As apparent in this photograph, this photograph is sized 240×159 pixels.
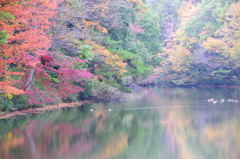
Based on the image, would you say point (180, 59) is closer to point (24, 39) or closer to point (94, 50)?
point (94, 50)

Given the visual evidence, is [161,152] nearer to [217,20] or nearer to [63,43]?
[63,43]

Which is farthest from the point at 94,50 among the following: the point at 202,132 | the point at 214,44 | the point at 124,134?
the point at 214,44

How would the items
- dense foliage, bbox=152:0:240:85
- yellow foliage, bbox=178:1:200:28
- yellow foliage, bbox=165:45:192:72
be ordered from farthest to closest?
yellow foliage, bbox=178:1:200:28
yellow foliage, bbox=165:45:192:72
dense foliage, bbox=152:0:240:85

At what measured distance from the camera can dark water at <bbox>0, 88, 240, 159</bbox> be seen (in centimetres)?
1346

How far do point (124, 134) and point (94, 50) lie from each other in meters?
11.3

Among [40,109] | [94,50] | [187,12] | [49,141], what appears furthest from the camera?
[187,12]

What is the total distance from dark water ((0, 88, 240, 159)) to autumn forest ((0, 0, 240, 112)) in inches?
82.5

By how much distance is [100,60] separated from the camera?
28578mm

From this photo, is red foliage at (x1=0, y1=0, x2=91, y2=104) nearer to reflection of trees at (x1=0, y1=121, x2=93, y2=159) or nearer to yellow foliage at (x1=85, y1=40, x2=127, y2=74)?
yellow foliage at (x1=85, y1=40, x2=127, y2=74)

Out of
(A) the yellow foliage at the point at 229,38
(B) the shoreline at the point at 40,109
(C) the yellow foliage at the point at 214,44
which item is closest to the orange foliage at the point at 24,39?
(B) the shoreline at the point at 40,109

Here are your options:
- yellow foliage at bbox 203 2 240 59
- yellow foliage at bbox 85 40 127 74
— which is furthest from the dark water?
yellow foliage at bbox 203 2 240 59

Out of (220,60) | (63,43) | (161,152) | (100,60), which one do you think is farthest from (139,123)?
(220,60)

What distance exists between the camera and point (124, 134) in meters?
17.1

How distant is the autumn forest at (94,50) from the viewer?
67.7 ft
